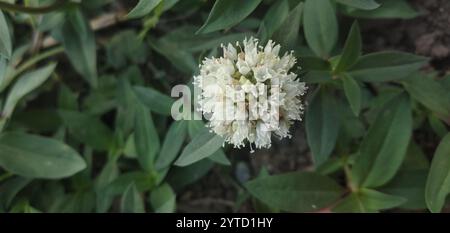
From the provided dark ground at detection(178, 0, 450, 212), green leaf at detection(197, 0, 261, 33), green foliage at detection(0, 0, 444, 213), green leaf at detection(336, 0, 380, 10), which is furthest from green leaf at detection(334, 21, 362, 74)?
dark ground at detection(178, 0, 450, 212)

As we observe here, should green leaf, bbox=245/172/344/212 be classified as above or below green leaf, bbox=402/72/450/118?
below

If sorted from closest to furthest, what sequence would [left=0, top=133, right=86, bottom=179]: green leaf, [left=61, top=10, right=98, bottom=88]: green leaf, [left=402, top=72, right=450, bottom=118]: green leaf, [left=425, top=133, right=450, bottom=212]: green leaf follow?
[left=425, top=133, right=450, bottom=212]: green leaf
[left=402, top=72, right=450, bottom=118]: green leaf
[left=0, top=133, right=86, bottom=179]: green leaf
[left=61, top=10, right=98, bottom=88]: green leaf

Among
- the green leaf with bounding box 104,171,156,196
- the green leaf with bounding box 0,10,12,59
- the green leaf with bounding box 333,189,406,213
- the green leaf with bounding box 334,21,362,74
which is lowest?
the green leaf with bounding box 333,189,406,213

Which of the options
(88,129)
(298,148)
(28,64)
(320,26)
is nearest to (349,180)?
(298,148)

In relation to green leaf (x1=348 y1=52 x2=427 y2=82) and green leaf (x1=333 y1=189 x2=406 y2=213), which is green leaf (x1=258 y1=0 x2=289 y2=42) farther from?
green leaf (x1=333 y1=189 x2=406 y2=213)

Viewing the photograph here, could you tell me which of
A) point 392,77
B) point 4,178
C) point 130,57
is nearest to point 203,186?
point 130,57

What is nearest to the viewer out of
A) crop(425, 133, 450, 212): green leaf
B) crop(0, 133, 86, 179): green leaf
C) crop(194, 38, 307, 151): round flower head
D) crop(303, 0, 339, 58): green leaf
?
crop(194, 38, 307, 151): round flower head

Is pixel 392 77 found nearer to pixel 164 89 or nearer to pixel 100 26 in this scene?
pixel 164 89

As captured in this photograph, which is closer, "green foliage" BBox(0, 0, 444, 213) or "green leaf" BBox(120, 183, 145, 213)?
"green foliage" BBox(0, 0, 444, 213)
